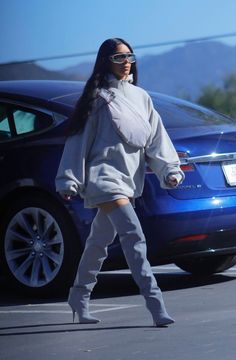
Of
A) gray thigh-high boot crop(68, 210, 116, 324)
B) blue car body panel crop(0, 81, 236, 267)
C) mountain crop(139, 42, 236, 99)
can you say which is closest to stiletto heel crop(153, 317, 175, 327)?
gray thigh-high boot crop(68, 210, 116, 324)

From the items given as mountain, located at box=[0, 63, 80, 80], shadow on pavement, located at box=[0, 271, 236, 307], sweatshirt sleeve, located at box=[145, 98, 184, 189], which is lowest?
shadow on pavement, located at box=[0, 271, 236, 307]

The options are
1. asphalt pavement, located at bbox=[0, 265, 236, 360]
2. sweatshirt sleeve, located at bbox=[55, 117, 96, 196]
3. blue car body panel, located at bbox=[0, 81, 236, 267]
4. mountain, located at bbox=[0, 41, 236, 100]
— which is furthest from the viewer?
mountain, located at bbox=[0, 41, 236, 100]

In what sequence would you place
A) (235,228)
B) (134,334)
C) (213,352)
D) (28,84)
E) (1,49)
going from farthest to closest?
(1,49) → (28,84) → (235,228) → (134,334) → (213,352)

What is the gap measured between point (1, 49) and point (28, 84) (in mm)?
25682

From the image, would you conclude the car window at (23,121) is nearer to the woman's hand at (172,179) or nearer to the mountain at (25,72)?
the woman's hand at (172,179)

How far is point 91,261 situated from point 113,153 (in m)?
0.68

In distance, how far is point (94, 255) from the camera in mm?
7152

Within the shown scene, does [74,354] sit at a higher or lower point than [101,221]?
lower

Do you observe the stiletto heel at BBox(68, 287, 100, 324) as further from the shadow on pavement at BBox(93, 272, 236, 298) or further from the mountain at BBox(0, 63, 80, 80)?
the mountain at BBox(0, 63, 80, 80)

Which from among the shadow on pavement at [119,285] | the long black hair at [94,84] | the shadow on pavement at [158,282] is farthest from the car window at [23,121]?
the long black hair at [94,84]

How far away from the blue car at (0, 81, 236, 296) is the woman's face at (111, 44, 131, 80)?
1181 mm

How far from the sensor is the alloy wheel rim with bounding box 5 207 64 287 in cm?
833

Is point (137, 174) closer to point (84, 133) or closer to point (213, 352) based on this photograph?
point (84, 133)

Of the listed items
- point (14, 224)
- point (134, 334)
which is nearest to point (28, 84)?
point (14, 224)
